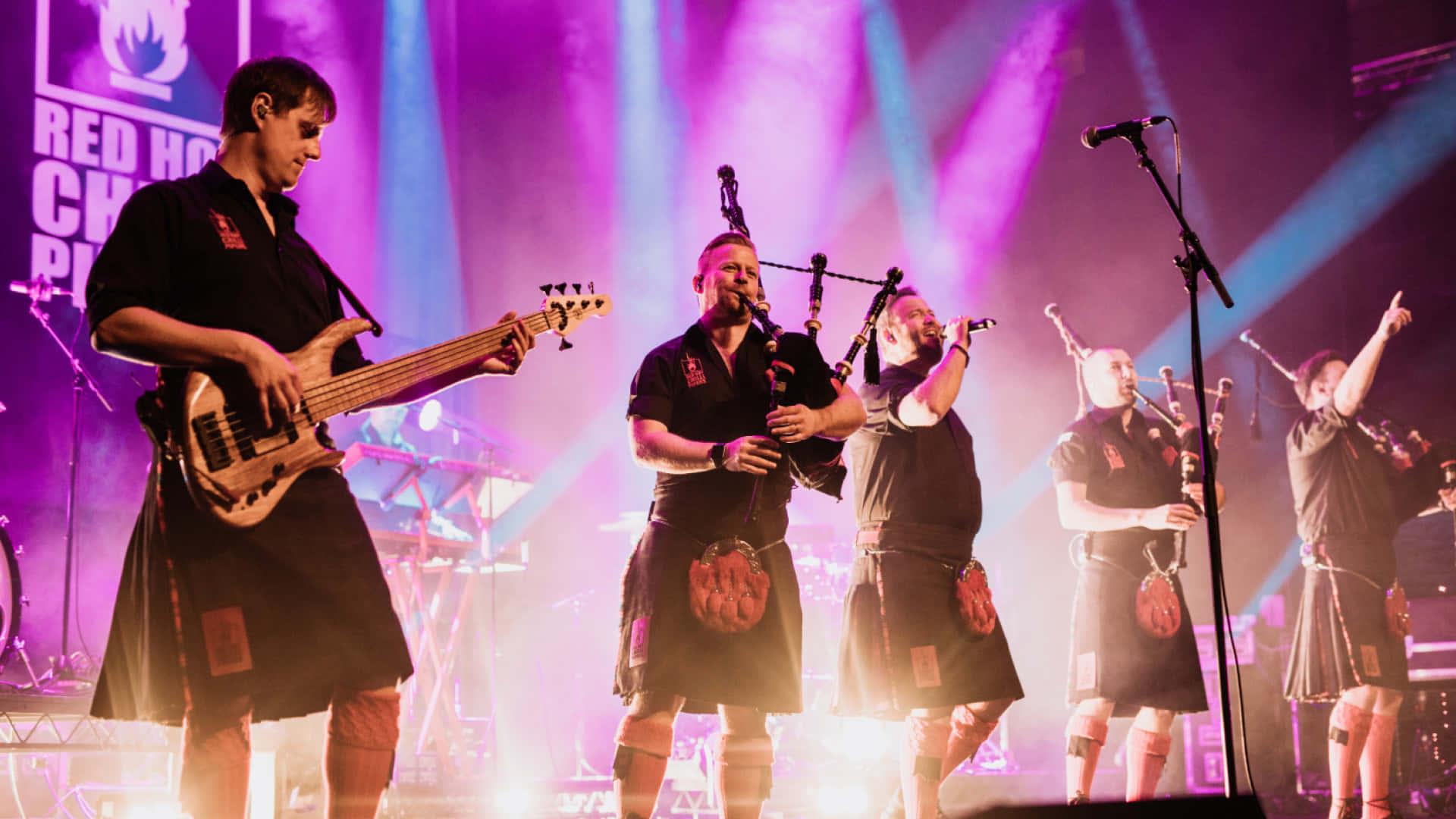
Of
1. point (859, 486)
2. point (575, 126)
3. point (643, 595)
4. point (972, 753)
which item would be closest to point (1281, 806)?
point (972, 753)

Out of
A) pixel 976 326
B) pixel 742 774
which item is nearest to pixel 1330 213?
pixel 976 326

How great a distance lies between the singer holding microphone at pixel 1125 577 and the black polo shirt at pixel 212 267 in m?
3.83

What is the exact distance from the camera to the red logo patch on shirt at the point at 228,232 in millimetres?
2557

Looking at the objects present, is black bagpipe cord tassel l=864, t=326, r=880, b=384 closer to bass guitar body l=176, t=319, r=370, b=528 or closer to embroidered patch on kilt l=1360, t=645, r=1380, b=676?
bass guitar body l=176, t=319, r=370, b=528

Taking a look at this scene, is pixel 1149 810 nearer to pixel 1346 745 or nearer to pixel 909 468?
pixel 909 468

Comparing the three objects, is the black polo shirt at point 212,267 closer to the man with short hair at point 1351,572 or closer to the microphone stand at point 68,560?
the microphone stand at point 68,560

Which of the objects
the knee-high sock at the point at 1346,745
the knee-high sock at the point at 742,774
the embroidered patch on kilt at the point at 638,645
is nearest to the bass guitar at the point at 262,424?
the embroidered patch on kilt at the point at 638,645

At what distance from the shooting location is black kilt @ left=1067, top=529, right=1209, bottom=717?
526cm

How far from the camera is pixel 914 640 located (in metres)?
4.37

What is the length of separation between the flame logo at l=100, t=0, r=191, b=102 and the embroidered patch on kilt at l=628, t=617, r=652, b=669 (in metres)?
6.54

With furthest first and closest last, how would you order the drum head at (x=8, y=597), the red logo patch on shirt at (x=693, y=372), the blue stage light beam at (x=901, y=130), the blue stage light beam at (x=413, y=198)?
the blue stage light beam at (x=901, y=130) → the blue stage light beam at (x=413, y=198) → the drum head at (x=8, y=597) → the red logo patch on shirt at (x=693, y=372)

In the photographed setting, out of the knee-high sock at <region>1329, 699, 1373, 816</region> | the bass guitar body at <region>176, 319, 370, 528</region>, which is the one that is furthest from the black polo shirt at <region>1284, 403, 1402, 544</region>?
the bass guitar body at <region>176, 319, 370, 528</region>

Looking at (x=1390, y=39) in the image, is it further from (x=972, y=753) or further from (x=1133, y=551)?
(x=972, y=753)

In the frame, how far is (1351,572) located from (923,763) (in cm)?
321
